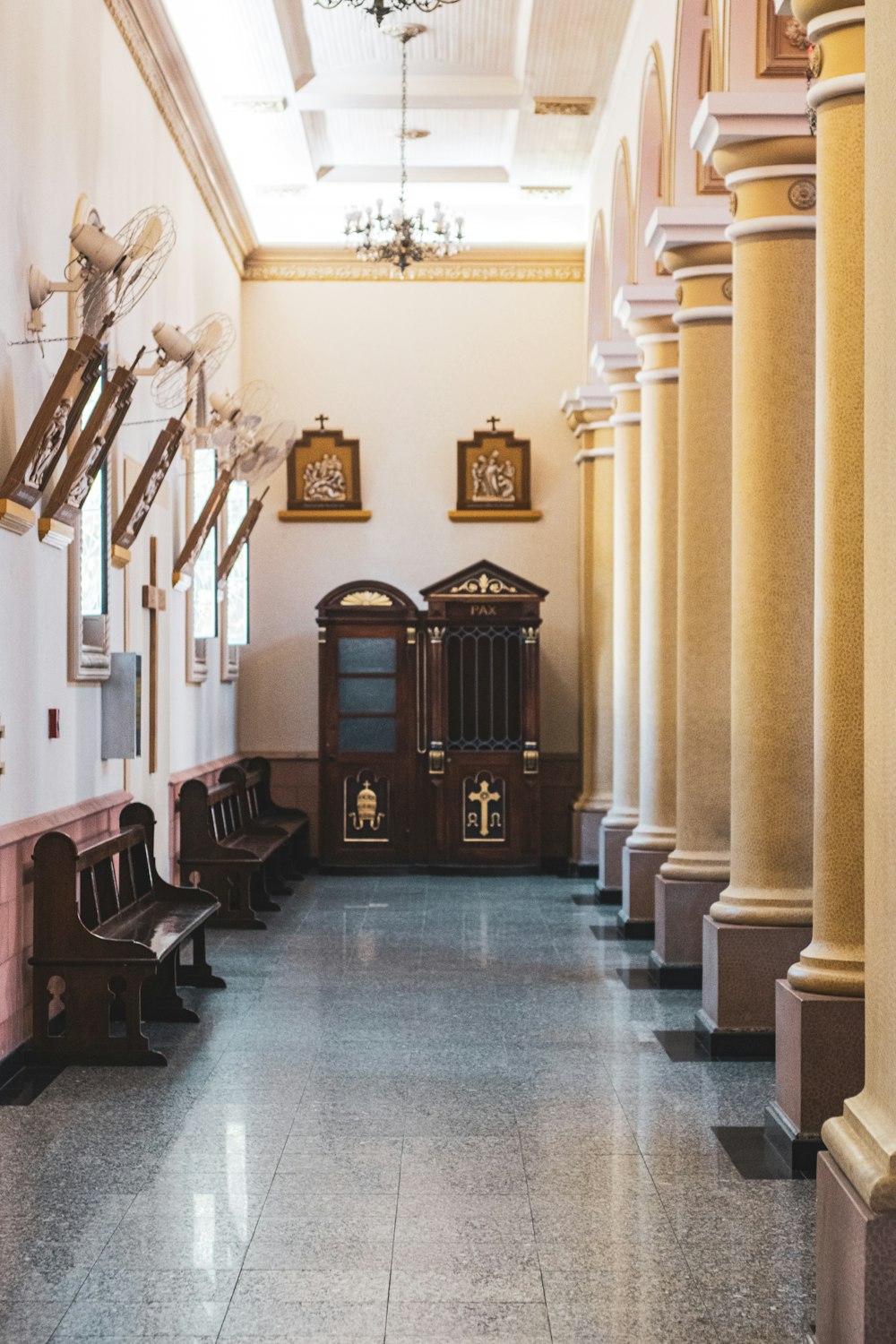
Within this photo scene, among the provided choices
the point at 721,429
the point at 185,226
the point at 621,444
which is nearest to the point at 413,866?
the point at 621,444

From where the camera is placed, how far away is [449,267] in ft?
51.0

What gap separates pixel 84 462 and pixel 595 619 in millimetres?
7501

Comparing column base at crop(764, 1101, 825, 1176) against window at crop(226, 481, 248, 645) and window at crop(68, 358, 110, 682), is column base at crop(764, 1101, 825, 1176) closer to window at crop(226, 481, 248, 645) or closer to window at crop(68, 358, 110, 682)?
window at crop(68, 358, 110, 682)

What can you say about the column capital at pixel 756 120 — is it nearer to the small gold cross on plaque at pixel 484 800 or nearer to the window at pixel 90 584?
the window at pixel 90 584

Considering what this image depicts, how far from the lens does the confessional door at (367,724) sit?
1454 cm

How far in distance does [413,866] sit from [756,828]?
7833 mm

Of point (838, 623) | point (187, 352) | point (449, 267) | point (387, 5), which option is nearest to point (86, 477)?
point (187, 352)

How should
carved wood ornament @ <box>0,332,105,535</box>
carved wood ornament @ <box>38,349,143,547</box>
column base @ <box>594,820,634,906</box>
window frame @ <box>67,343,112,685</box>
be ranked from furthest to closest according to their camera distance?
column base @ <box>594,820,634,906</box> → window frame @ <box>67,343,112,685</box> → carved wood ornament @ <box>38,349,143,547</box> → carved wood ornament @ <box>0,332,105,535</box>

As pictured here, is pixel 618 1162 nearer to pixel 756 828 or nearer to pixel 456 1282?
pixel 456 1282

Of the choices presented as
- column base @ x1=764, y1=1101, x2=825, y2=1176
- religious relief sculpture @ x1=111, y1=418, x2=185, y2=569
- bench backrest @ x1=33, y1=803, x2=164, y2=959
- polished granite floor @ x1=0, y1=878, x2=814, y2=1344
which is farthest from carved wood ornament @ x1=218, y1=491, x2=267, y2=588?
column base @ x1=764, y1=1101, x2=825, y2=1176

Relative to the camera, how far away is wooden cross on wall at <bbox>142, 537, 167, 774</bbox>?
33.7ft

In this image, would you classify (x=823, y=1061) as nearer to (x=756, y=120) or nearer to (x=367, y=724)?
(x=756, y=120)

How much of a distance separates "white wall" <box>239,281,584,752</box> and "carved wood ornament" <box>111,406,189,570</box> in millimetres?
6476

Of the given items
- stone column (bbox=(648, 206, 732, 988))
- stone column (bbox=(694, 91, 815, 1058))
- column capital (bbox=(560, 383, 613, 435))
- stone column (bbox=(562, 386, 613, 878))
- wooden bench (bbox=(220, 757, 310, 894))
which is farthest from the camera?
column capital (bbox=(560, 383, 613, 435))
